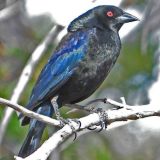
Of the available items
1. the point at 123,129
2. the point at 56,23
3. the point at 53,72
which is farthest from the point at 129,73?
the point at 53,72

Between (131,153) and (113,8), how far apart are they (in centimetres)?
142

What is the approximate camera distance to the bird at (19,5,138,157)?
17.8 feet

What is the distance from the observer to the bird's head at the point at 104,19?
5.80 meters

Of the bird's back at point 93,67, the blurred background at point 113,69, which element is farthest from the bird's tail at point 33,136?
the blurred background at point 113,69

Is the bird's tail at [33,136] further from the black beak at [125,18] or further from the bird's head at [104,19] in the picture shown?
the black beak at [125,18]

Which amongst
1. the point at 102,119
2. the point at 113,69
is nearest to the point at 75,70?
the point at 102,119

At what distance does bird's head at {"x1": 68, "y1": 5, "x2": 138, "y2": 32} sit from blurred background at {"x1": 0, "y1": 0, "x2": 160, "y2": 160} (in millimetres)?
318

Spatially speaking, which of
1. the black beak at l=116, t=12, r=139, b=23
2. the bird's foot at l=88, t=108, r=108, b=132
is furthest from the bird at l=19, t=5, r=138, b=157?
the bird's foot at l=88, t=108, r=108, b=132

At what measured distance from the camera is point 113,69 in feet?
22.1

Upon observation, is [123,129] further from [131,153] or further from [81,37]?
[81,37]

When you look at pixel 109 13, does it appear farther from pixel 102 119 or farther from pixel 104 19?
pixel 102 119

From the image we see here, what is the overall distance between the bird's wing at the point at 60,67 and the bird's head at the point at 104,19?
131mm

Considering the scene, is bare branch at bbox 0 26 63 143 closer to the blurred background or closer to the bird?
the blurred background

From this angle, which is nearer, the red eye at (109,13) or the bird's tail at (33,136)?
the bird's tail at (33,136)
